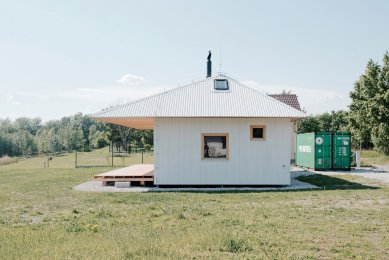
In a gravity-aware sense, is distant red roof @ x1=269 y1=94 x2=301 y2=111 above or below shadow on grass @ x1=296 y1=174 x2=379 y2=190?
above

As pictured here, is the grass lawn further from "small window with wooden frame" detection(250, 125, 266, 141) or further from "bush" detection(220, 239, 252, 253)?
"small window with wooden frame" detection(250, 125, 266, 141)

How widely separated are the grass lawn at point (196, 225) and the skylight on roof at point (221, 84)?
5.32 metres

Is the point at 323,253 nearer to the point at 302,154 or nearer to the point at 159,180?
the point at 159,180

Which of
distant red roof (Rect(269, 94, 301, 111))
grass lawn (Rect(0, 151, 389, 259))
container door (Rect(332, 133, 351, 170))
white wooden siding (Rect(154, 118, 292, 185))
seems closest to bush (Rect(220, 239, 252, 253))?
grass lawn (Rect(0, 151, 389, 259))

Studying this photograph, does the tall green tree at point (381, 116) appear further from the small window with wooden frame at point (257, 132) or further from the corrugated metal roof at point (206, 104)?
the small window with wooden frame at point (257, 132)

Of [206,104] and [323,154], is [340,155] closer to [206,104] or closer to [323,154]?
[323,154]

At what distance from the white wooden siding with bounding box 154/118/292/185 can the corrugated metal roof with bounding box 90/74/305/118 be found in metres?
0.39

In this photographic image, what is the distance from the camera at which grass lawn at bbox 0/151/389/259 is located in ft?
21.8

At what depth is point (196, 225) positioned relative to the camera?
8.70 metres

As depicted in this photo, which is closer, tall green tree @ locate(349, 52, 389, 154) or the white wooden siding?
the white wooden siding

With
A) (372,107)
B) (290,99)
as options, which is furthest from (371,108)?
(290,99)

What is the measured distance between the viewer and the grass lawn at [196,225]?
262 inches

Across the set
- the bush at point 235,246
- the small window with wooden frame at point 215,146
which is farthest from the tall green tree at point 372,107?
the bush at point 235,246

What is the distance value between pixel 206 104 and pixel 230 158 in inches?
89.6
